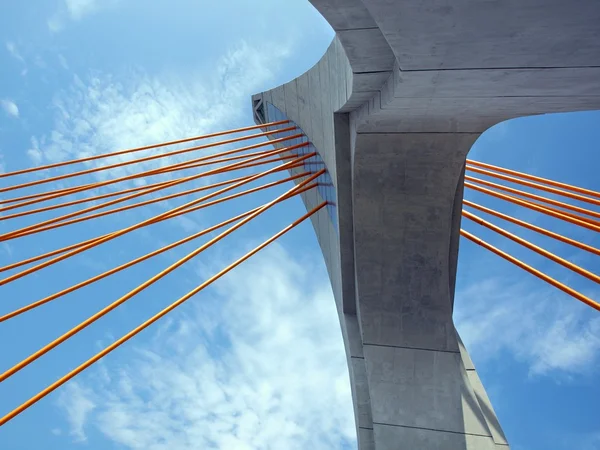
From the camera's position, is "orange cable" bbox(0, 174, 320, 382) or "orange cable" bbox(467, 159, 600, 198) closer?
"orange cable" bbox(0, 174, 320, 382)

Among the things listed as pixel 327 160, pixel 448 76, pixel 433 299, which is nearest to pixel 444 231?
pixel 433 299

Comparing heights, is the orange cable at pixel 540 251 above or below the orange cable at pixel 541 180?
below

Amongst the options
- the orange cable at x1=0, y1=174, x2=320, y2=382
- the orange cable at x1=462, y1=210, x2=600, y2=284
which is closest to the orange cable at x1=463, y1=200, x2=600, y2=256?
the orange cable at x1=462, y1=210, x2=600, y2=284

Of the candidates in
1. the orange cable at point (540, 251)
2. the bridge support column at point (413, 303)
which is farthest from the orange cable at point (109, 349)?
the orange cable at point (540, 251)

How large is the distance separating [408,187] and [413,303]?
2.49 m

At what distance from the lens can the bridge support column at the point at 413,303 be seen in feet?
30.7

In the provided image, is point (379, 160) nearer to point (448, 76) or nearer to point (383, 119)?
point (383, 119)

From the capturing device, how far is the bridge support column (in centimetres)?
934

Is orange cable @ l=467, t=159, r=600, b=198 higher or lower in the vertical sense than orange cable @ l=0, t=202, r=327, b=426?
higher

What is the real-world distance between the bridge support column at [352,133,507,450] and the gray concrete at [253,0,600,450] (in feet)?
A: 0.07

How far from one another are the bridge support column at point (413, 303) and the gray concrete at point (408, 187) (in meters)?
0.02

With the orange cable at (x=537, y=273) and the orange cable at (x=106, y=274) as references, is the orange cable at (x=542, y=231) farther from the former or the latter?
the orange cable at (x=106, y=274)

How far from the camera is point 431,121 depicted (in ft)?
25.8

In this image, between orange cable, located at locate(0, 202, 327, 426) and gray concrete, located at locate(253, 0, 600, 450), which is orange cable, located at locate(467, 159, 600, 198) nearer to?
gray concrete, located at locate(253, 0, 600, 450)
